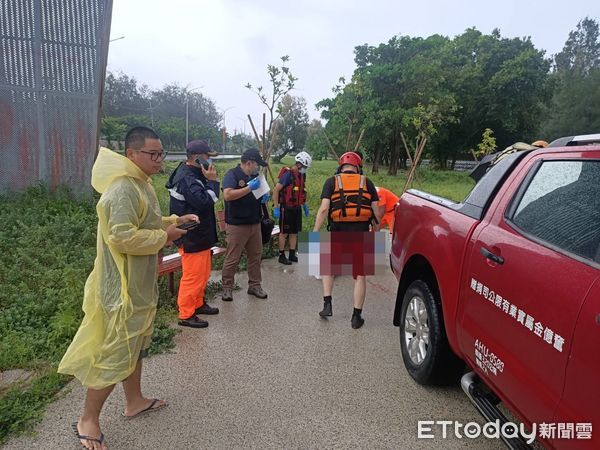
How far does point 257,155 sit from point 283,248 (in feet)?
7.59

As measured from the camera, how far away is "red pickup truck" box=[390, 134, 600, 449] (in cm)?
150

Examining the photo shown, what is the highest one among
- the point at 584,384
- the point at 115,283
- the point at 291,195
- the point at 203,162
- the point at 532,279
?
the point at 203,162

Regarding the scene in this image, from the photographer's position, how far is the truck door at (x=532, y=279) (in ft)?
5.25

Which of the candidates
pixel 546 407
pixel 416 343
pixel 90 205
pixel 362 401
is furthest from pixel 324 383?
pixel 90 205

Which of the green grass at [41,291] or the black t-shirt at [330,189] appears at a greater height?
the black t-shirt at [330,189]

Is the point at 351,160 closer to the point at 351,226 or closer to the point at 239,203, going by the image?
the point at 351,226

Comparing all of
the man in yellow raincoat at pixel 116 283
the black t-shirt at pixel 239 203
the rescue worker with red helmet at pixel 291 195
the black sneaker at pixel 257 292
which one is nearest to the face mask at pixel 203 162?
the black t-shirt at pixel 239 203

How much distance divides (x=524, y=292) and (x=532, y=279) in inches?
2.7

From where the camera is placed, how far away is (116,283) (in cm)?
224

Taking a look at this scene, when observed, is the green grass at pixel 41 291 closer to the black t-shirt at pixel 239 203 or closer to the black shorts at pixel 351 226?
the black t-shirt at pixel 239 203

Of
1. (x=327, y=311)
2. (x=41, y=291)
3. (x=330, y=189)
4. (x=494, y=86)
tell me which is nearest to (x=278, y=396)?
(x=327, y=311)

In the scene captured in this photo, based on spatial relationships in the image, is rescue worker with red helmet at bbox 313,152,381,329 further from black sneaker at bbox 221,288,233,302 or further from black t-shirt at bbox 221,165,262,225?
black sneaker at bbox 221,288,233,302

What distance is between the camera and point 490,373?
2057 millimetres

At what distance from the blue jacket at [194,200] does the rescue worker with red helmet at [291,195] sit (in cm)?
218
